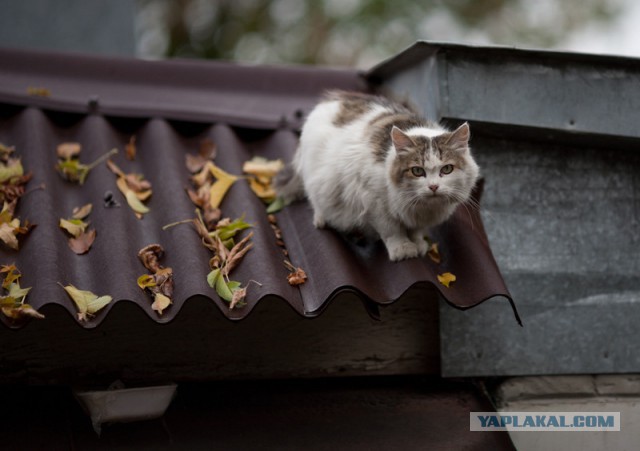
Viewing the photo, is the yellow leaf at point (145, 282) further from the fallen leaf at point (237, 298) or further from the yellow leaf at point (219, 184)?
the yellow leaf at point (219, 184)

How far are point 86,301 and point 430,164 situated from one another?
1421 millimetres

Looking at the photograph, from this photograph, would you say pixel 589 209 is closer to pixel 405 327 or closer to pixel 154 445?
pixel 405 327

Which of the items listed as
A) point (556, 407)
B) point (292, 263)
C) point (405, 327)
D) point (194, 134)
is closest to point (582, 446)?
point (556, 407)

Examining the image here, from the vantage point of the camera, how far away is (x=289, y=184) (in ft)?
11.9

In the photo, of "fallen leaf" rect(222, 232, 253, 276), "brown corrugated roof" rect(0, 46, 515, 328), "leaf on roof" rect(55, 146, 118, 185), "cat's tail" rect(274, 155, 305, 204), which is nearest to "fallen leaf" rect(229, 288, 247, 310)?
"brown corrugated roof" rect(0, 46, 515, 328)

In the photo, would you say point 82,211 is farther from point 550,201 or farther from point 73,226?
point 550,201

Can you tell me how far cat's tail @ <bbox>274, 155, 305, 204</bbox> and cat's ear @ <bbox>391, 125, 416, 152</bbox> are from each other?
0.69m

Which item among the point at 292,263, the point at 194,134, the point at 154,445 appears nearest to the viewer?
the point at 154,445

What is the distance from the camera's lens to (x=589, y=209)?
3549mm

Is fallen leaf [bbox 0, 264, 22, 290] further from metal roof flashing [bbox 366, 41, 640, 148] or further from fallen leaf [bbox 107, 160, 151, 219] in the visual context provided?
metal roof flashing [bbox 366, 41, 640, 148]

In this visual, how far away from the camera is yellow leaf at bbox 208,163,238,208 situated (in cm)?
352

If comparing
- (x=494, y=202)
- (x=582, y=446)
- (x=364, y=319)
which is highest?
(x=494, y=202)

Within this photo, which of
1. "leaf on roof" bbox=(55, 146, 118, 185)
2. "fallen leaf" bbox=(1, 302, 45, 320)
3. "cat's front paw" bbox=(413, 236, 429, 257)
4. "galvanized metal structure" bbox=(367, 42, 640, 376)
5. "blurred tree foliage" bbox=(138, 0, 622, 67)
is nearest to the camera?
"fallen leaf" bbox=(1, 302, 45, 320)

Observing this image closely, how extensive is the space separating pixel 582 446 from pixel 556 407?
0.68 feet
